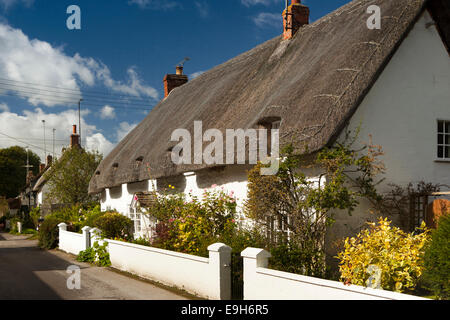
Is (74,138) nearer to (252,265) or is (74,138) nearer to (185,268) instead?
(185,268)

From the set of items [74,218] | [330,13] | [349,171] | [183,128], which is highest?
[330,13]

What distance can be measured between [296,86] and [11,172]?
50.6 metres

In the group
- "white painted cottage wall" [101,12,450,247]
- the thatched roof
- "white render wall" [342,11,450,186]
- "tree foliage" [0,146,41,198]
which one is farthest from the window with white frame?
"tree foliage" [0,146,41,198]

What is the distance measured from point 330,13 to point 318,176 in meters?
7.40

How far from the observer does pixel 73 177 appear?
1096 inches

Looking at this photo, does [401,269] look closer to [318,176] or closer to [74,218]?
[318,176]

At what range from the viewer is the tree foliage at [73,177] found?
2764 centimetres

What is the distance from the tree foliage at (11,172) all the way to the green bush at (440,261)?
53419mm

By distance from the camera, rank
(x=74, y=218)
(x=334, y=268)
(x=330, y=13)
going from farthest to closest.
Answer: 1. (x=74, y=218)
2. (x=330, y=13)
3. (x=334, y=268)

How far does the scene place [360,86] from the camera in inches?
356

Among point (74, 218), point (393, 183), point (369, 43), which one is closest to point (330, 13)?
point (369, 43)

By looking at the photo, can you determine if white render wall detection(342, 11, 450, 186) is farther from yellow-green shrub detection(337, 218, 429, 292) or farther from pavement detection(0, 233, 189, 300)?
pavement detection(0, 233, 189, 300)

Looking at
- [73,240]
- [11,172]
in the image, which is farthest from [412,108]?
[11,172]

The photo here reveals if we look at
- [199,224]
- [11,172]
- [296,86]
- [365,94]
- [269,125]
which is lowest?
[199,224]
